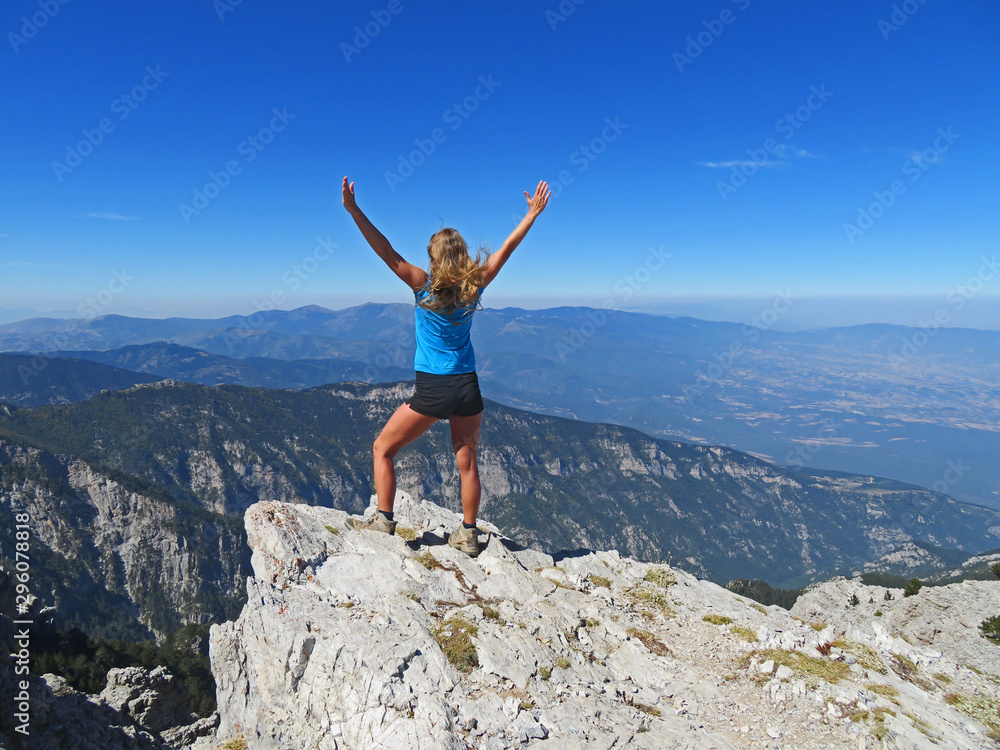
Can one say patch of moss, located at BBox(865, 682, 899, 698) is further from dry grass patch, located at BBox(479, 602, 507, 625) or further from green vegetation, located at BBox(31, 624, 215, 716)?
green vegetation, located at BBox(31, 624, 215, 716)

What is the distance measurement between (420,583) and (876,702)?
7739mm

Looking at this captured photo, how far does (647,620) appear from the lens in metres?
10.3

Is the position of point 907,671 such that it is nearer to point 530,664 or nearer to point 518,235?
point 530,664

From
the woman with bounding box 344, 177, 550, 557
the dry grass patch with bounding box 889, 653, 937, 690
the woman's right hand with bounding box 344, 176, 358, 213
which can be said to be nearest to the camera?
the woman's right hand with bounding box 344, 176, 358, 213

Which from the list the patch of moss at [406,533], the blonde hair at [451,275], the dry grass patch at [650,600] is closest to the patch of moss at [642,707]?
the dry grass patch at [650,600]

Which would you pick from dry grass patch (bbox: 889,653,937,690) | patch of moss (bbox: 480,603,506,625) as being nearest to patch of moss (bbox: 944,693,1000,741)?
dry grass patch (bbox: 889,653,937,690)

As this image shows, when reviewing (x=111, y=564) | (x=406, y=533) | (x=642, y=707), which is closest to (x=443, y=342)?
(x=406, y=533)

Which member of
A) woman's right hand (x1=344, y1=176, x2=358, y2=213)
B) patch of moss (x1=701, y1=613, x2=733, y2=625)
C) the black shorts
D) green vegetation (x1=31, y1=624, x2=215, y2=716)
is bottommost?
green vegetation (x1=31, y1=624, x2=215, y2=716)

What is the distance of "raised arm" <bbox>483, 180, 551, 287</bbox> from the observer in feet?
25.4

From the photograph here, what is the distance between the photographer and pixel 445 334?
8.10 m

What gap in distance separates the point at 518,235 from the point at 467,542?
6779 millimetres

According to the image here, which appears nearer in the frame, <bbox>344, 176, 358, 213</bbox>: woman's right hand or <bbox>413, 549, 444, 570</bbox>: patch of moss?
<bbox>344, 176, 358, 213</bbox>: woman's right hand

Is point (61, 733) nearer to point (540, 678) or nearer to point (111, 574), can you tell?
point (540, 678)

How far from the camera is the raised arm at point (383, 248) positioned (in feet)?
22.0
